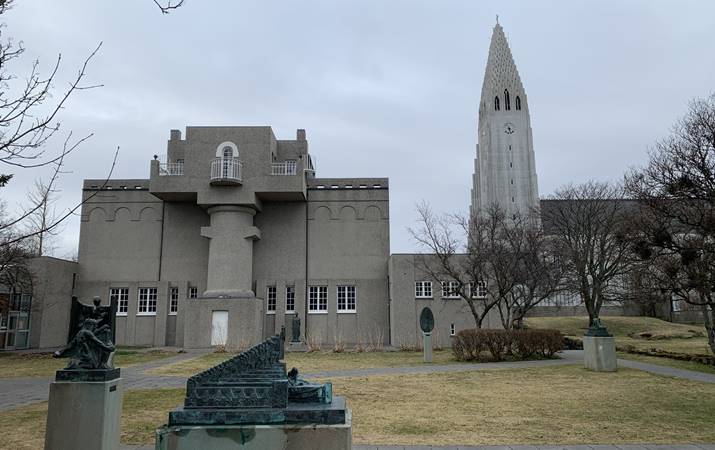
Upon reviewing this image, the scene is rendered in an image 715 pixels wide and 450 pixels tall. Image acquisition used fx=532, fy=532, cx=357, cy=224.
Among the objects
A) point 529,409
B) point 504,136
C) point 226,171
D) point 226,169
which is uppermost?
point 504,136

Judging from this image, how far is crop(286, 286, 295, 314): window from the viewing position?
36.9 meters

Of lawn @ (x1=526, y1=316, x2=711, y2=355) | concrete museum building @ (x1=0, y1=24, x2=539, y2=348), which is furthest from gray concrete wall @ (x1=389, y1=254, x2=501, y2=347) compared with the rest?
lawn @ (x1=526, y1=316, x2=711, y2=355)

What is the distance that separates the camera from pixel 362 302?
37.2 m

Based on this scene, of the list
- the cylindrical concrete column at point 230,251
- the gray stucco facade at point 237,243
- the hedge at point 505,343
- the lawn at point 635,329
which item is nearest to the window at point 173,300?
the gray stucco facade at point 237,243

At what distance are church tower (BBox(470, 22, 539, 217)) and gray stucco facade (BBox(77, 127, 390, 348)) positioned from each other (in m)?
57.7

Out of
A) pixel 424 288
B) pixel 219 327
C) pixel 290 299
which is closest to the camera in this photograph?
pixel 219 327

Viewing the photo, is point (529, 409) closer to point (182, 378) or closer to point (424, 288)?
point (182, 378)

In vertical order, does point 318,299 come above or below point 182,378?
above

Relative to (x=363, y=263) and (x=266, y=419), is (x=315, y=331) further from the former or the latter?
(x=266, y=419)

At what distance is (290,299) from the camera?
3731cm

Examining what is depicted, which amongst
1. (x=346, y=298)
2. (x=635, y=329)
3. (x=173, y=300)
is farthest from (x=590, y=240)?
(x=173, y=300)

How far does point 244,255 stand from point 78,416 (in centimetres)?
2942

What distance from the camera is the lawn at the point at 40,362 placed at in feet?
67.9

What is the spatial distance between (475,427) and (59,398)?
647 centimetres
